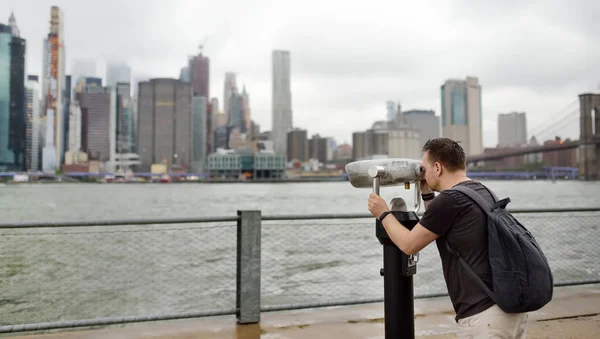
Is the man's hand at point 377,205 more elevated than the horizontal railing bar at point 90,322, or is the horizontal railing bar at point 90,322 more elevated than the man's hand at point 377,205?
the man's hand at point 377,205

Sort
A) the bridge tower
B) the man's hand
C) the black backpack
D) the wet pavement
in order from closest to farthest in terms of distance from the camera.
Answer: the black backpack → the man's hand → the wet pavement → the bridge tower

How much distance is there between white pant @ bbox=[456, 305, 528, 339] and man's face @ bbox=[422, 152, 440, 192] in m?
0.53

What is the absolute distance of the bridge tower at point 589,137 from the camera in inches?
2842

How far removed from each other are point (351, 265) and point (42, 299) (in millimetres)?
6940

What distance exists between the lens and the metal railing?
4.05 meters

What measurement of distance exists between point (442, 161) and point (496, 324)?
0.67m

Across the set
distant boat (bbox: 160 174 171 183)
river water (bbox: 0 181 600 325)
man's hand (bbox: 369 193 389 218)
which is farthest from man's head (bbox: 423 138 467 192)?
distant boat (bbox: 160 174 171 183)

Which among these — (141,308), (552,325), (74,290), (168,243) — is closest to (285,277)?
(141,308)

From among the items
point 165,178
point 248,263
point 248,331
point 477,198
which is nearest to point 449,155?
point 477,198

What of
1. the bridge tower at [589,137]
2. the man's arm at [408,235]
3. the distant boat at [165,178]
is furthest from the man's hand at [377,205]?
the distant boat at [165,178]

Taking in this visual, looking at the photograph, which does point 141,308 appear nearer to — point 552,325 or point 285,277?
point 285,277

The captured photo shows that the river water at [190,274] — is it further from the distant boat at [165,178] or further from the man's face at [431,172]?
the distant boat at [165,178]

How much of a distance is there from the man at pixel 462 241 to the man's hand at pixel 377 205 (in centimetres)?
11

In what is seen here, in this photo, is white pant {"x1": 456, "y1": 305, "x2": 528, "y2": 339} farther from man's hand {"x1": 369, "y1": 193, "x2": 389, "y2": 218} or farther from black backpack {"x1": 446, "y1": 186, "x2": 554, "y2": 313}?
man's hand {"x1": 369, "y1": 193, "x2": 389, "y2": 218}
